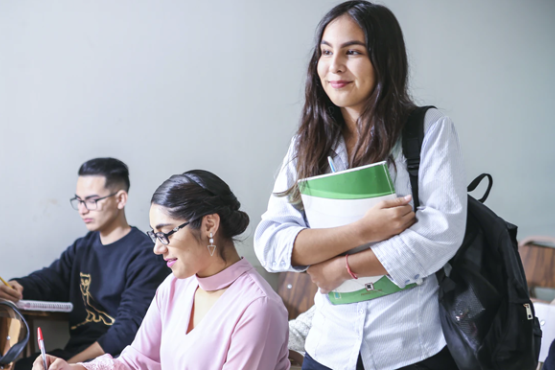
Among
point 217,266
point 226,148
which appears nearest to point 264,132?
point 226,148

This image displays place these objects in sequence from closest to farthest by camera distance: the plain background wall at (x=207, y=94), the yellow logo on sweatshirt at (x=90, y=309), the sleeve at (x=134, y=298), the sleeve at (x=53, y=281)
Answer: the sleeve at (x=134, y=298) → the yellow logo on sweatshirt at (x=90, y=309) → the sleeve at (x=53, y=281) → the plain background wall at (x=207, y=94)

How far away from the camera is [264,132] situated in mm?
2916

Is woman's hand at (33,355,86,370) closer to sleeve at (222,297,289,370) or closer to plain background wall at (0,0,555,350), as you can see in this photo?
sleeve at (222,297,289,370)

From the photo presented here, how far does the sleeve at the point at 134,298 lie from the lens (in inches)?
82.6

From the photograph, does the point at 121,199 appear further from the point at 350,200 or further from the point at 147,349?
the point at 350,200

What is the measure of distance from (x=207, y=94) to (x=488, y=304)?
2.11 metres

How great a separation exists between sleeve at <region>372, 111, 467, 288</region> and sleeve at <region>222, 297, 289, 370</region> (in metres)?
0.41

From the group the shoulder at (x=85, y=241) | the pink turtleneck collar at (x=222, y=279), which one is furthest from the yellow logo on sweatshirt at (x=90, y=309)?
the pink turtleneck collar at (x=222, y=279)

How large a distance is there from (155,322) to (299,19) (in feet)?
6.27

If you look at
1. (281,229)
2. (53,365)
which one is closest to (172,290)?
(53,365)

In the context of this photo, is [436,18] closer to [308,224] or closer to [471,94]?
[471,94]

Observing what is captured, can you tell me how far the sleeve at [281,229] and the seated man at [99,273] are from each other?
3.86ft

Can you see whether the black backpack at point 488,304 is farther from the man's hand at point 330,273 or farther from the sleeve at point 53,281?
the sleeve at point 53,281

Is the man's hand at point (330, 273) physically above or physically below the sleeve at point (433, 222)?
below
